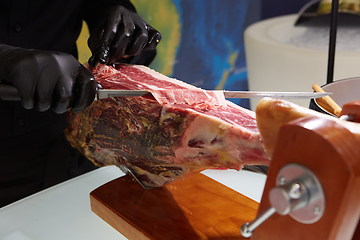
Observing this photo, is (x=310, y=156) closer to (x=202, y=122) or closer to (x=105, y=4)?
(x=202, y=122)

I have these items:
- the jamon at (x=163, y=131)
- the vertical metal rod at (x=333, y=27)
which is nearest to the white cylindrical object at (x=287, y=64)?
the vertical metal rod at (x=333, y=27)

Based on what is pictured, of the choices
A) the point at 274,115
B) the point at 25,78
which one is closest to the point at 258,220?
the point at 274,115

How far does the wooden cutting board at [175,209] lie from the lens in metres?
0.84

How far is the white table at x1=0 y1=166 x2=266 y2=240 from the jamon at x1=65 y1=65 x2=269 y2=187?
135mm

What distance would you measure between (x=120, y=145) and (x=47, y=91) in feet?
0.77

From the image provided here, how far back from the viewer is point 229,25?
2.82m

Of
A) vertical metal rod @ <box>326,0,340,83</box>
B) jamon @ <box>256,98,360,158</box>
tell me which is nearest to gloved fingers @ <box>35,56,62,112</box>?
jamon @ <box>256,98,360,158</box>

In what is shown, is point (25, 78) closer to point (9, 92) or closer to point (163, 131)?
point (9, 92)

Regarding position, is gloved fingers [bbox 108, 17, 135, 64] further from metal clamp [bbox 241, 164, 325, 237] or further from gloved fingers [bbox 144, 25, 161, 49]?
metal clamp [bbox 241, 164, 325, 237]

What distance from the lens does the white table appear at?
0.91m

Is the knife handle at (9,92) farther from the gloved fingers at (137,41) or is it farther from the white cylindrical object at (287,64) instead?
the white cylindrical object at (287,64)

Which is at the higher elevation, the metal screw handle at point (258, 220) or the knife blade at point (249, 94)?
the knife blade at point (249, 94)

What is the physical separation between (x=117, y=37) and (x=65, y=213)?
0.53 meters

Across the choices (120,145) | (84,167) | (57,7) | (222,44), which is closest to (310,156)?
(120,145)
